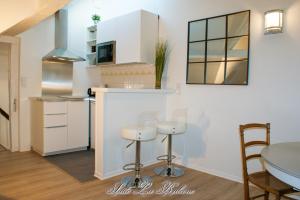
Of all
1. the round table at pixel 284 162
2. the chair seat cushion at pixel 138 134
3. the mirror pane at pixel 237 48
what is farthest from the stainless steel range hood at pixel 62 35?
the round table at pixel 284 162

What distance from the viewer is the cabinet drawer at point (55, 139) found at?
381cm

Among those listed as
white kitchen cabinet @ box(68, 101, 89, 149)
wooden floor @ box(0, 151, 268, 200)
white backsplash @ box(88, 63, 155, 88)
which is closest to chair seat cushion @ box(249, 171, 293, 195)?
wooden floor @ box(0, 151, 268, 200)

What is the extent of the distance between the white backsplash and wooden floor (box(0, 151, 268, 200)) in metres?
1.43

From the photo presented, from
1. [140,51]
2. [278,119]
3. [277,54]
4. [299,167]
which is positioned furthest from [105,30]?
[299,167]

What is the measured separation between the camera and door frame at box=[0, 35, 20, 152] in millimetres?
3994

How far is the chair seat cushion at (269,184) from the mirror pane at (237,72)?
4.23 feet

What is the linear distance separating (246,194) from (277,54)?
1.57 metres

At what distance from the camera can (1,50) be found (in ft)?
14.0

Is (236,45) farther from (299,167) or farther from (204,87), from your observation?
(299,167)

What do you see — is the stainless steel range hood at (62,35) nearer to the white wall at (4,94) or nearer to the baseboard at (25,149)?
the white wall at (4,94)

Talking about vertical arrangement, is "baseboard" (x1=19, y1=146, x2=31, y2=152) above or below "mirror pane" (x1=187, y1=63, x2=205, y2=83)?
below

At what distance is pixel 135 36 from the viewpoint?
12.0 ft

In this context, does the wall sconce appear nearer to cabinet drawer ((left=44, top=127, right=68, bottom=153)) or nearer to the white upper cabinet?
the white upper cabinet

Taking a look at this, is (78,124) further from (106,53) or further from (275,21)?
(275,21)
